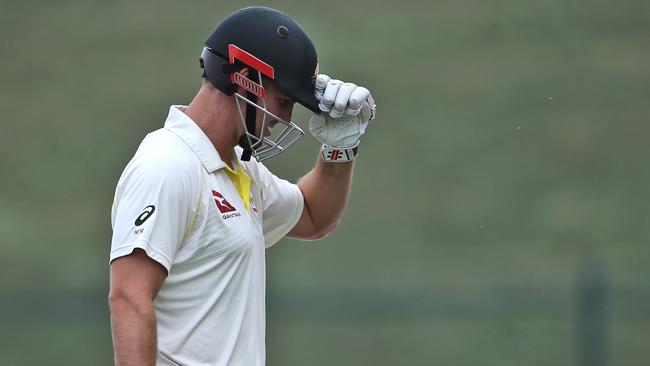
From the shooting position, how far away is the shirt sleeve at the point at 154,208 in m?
2.05

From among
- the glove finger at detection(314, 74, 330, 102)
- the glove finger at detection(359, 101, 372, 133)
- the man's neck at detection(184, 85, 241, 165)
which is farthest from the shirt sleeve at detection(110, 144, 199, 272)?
the glove finger at detection(359, 101, 372, 133)

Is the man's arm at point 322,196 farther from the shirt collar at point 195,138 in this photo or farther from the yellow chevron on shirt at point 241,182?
the shirt collar at point 195,138

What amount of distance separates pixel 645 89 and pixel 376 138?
4.53ft

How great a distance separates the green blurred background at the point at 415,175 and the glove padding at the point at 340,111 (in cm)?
257

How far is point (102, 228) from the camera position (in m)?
5.32

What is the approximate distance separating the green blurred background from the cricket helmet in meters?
2.88

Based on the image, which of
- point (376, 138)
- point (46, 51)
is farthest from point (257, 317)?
point (46, 51)

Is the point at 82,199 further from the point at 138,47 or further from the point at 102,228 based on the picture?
the point at 138,47

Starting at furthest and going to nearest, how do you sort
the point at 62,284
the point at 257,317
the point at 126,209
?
the point at 62,284
the point at 257,317
the point at 126,209

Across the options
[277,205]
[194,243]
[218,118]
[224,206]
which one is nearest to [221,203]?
[224,206]

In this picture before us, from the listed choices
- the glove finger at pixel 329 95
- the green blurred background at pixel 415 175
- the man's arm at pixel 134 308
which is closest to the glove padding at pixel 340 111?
the glove finger at pixel 329 95

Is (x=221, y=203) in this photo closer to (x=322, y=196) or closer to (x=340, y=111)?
(x=340, y=111)

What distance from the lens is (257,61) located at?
233 cm

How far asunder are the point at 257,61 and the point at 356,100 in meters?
0.28
